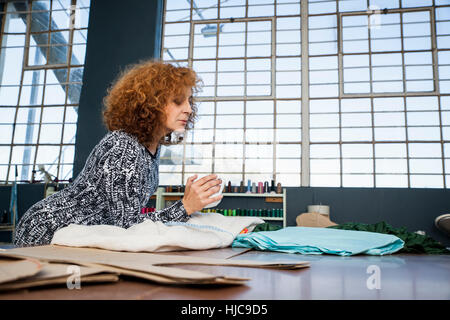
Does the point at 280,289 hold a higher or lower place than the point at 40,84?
lower

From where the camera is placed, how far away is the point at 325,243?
3.24ft

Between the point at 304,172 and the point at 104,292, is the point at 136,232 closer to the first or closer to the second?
the point at 104,292

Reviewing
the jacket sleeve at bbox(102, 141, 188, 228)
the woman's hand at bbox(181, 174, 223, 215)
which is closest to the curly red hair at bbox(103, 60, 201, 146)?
the jacket sleeve at bbox(102, 141, 188, 228)

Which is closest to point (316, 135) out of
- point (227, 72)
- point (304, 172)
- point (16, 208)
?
point (304, 172)

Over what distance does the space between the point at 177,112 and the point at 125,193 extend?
18.0 inches

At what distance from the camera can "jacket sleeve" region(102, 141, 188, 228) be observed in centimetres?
111

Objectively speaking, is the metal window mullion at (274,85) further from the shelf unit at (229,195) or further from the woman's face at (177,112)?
the woman's face at (177,112)

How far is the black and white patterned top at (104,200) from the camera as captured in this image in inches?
44.2

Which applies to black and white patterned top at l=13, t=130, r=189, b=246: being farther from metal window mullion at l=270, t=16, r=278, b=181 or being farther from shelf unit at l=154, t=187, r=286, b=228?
metal window mullion at l=270, t=16, r=278, b=181

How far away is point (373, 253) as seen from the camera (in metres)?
0.94

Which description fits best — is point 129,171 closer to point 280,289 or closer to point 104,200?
point 104,200

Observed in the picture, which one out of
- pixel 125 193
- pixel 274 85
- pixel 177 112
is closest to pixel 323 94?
pixel 274 85

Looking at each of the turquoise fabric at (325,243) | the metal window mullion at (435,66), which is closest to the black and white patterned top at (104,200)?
the turquoise fabric at (325,243)

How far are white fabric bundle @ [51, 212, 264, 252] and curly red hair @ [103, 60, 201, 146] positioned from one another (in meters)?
0.42
